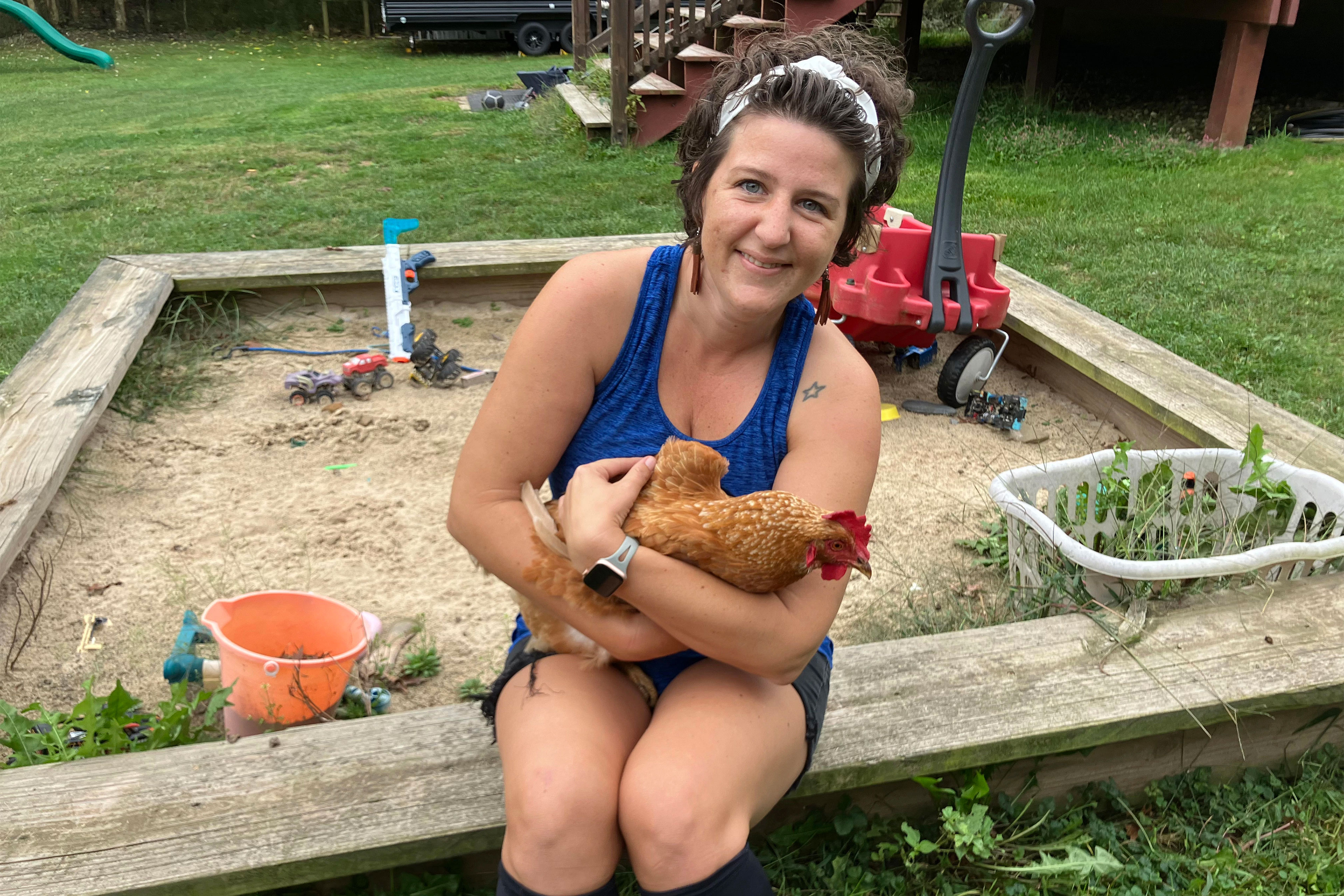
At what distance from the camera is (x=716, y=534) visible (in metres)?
1.47

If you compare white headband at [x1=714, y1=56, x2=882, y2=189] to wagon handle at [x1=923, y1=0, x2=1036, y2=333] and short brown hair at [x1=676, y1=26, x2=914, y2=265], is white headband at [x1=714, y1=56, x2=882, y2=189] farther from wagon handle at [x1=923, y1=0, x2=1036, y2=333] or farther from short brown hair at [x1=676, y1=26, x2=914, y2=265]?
wagon handle at [x1=923, y1=0, x2=1036, y2=333]

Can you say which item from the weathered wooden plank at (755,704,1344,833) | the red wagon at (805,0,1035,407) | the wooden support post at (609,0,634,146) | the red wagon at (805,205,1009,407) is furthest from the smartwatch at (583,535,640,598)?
the wooden support post at (609,0,634,146)

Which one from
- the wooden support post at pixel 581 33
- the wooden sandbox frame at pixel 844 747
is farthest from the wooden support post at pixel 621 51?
the wooden sandbox frame at pixel 844 747

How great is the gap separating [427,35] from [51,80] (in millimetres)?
7724

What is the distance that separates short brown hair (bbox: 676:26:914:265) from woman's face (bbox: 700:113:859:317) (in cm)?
3

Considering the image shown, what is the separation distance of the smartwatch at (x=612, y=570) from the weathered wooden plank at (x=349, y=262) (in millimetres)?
3214

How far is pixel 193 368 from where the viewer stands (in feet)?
12.9

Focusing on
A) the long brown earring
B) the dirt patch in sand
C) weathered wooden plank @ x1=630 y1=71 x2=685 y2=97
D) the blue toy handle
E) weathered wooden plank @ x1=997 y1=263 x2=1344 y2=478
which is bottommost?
the dirt patch in sand

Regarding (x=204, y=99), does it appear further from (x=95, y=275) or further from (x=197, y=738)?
(x=197, y=738)

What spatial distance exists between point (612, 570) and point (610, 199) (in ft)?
17.9

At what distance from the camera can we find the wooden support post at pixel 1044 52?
8945mm

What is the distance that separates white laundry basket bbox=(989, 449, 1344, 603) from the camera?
209 cm

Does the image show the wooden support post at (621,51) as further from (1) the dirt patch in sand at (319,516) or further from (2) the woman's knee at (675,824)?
(2) the woman's knee at (675,824)

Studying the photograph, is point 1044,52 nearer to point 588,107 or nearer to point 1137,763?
point 588,107
